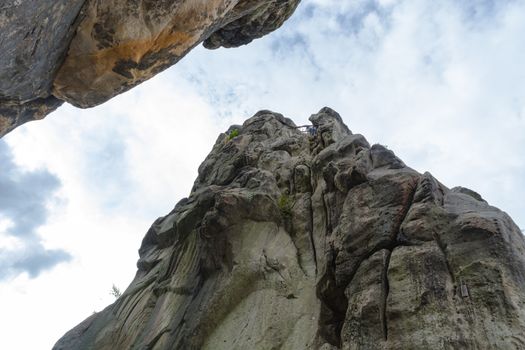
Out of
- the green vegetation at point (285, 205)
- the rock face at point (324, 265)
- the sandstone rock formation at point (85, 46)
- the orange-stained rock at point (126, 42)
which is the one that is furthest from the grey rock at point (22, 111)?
the green vegetation at point (285, 205)

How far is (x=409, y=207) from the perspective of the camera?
10.0m

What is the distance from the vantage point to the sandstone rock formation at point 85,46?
22.2 feet

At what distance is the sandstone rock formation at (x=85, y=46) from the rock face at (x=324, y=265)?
5.90 m

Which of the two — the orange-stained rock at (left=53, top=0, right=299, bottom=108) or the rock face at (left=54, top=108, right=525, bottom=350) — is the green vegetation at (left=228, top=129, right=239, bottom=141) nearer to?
the rock face at (left=54, top=108, right=525, bottom=350)

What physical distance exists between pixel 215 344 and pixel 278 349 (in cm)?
225

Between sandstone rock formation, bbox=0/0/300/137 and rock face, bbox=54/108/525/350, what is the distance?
5895 millimetres

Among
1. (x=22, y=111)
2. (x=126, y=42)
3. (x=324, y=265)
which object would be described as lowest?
(x=324, y=265)

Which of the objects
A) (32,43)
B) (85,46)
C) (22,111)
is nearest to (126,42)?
(85,46)

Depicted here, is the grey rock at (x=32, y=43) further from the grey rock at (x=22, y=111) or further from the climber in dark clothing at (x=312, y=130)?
the climber in dark clothing at (x=312, y=130)

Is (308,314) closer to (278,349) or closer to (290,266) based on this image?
(278,349)

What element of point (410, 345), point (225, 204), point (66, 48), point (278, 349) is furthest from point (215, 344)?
point (66, 48)

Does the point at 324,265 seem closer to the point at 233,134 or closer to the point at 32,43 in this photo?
the point at 32,43

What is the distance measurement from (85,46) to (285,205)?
900 centimetres

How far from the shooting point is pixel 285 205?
15.4m
